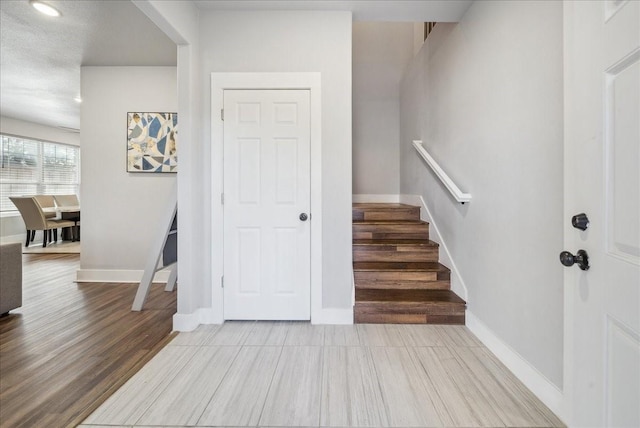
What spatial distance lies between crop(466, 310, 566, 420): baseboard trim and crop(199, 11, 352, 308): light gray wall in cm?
142

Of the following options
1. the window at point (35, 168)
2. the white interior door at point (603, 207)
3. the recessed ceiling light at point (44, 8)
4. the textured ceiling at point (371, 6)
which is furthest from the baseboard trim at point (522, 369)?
the window at point (35, 168)

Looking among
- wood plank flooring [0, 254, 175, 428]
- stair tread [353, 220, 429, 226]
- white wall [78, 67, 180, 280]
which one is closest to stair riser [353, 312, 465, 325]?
stair tread [353, 220, 429, 226]

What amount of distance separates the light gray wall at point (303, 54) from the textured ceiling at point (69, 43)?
827 millimetres

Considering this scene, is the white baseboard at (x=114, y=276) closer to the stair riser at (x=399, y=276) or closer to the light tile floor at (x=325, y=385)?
the light tile floor at (x=325, y=385)

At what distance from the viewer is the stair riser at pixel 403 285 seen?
276 cm

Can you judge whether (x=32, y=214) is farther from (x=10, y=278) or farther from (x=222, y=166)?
(x=222, y=166)

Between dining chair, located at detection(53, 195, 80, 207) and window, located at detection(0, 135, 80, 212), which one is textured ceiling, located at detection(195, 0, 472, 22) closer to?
window, located at detection(0, 135, 80, 212)

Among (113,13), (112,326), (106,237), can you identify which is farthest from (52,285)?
(113,13)

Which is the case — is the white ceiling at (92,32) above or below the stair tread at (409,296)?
above

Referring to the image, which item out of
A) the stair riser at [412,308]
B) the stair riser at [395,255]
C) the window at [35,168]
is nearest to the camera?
the stair riser at [412,308]

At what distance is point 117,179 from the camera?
3750 millimetres

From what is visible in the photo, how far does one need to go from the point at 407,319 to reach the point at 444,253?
80cm

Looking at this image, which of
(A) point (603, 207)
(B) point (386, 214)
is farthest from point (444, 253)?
(A) point (603, 207)

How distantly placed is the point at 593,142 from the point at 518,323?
1.22m
